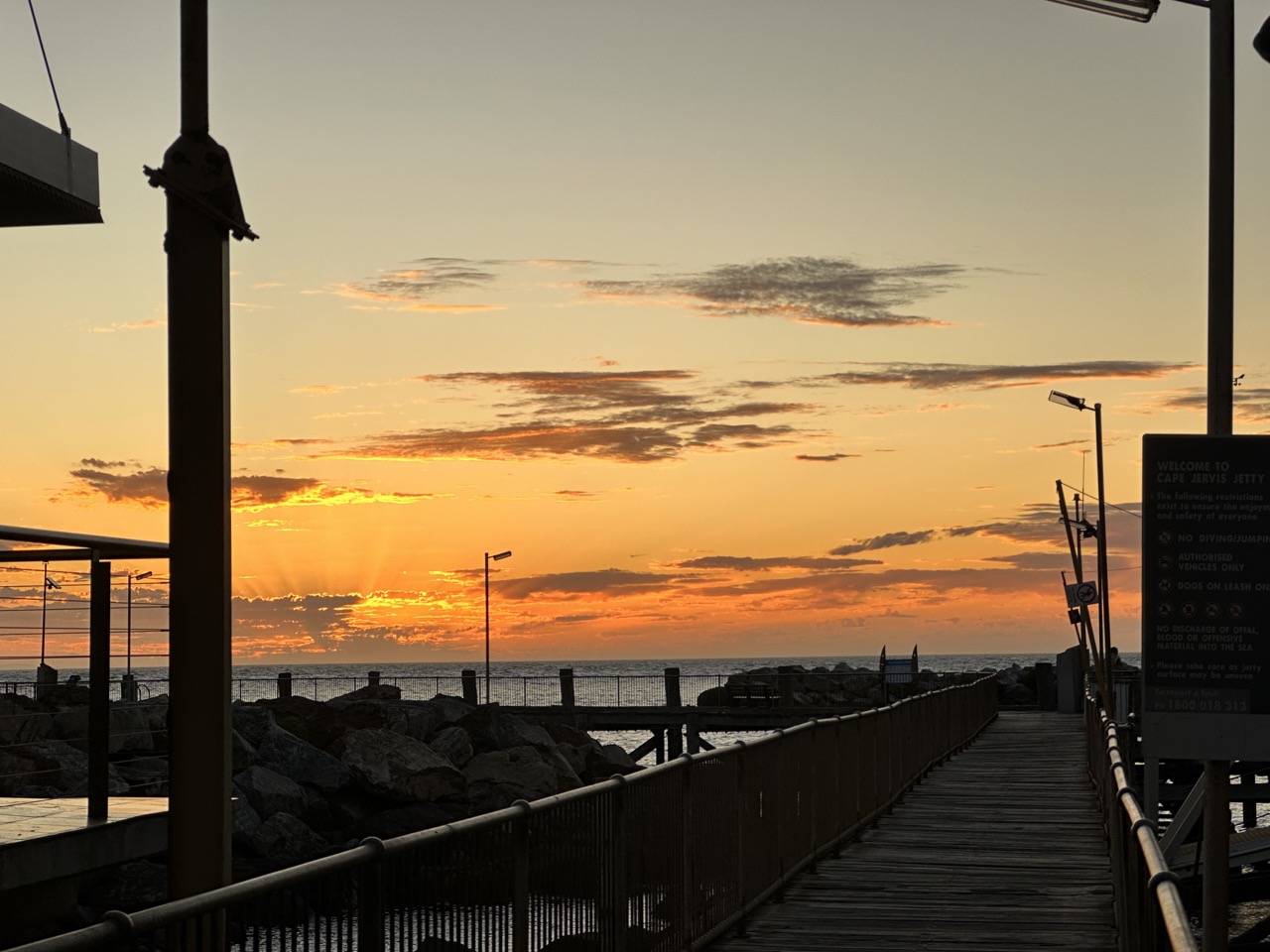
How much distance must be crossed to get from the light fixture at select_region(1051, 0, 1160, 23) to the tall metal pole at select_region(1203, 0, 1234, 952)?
0.73m

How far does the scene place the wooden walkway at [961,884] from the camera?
12.2 m

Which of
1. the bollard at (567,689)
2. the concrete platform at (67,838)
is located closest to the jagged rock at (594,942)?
the concrete platform at (67,838)

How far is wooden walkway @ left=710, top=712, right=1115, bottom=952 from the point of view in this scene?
12.2m

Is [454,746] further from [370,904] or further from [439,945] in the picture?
[370,904]

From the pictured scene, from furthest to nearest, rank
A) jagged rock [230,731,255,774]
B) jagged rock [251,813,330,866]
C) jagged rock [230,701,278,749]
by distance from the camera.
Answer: jagged rock [230,701,278,749], jagged rock [230,731,255,774], jagged rock [251,813,330,866]

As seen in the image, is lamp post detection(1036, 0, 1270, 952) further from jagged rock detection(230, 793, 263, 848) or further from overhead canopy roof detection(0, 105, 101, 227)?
jagged rock detection(230, 793, 263, 848)

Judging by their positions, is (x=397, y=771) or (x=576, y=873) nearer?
(x=576, y=873)

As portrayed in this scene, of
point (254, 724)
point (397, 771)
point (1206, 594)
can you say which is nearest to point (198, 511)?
point (1206, 594)

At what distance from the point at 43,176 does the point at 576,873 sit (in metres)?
9.49

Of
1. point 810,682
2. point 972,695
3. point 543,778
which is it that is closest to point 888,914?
point 543,778

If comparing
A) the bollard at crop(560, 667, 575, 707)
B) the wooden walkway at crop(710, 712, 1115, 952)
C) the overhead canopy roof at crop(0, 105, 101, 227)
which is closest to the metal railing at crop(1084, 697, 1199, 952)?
the wooden walkway at crop(710, 712, 1115, 952)

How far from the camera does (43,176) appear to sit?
49.3 feet

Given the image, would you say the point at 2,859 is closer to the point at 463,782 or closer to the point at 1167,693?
the point at 1167,693

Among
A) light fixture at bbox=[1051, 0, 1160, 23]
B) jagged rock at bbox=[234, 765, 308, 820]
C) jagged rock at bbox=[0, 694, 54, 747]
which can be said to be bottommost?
jagged rock at bbox=[234, 765, 308, 820]
